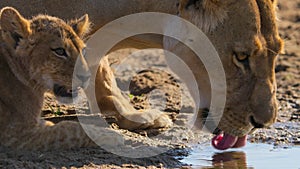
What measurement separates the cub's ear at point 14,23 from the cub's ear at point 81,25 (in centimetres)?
31

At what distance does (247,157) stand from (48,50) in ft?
4.98

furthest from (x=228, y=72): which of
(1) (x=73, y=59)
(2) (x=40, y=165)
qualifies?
(2) (x=40, y=165)

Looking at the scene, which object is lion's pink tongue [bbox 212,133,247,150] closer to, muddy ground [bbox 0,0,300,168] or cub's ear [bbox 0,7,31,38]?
muddy ground [bbox 0,0,300,168]

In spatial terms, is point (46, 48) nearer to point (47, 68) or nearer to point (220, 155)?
point (47, 68)

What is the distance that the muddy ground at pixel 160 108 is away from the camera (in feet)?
17.9

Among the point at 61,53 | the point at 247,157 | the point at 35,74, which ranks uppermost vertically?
the point at 61,53

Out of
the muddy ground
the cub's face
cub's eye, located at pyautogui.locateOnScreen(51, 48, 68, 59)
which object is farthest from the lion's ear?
the muddy ground

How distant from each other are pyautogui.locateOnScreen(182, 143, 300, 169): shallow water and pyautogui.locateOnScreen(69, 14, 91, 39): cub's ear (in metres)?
1.06

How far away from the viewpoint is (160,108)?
24.1 feet

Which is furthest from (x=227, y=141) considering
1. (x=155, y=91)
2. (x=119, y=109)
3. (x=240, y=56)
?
(x=155, y=91)

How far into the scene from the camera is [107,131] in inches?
228

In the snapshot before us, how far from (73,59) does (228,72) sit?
1.00 meters

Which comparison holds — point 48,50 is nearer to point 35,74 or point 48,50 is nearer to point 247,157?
point 35,74

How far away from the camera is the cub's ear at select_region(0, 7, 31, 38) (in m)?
5.50
